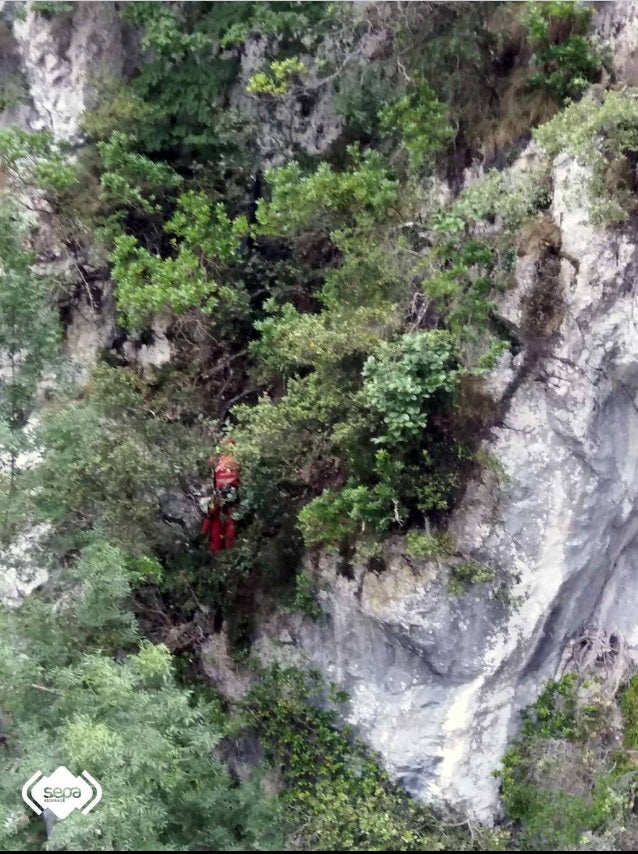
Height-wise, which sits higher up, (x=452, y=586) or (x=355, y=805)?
(x=452, y=586)

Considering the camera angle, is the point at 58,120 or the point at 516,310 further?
the point at 58,120

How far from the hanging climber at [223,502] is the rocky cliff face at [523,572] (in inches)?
47.4

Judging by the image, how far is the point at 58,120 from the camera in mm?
9211

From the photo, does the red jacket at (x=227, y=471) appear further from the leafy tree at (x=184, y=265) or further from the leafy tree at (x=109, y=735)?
the leafy tree at (x=184, y=265)

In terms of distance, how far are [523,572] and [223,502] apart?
349cm

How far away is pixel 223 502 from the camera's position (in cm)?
838

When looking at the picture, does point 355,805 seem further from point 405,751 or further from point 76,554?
point 76,554

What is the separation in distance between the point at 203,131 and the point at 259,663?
651cm

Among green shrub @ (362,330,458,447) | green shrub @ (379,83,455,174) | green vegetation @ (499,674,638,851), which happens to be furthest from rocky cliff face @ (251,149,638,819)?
green shrub @ (379,83,455,174)

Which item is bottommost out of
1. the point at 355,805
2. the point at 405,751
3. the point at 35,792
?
the point at 35,792

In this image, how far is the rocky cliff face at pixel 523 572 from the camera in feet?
22.1

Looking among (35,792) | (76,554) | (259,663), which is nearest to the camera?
(35,792)

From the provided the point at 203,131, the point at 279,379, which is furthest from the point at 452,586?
the point at 203,131

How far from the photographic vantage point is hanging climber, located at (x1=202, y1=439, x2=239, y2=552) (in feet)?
25.7
